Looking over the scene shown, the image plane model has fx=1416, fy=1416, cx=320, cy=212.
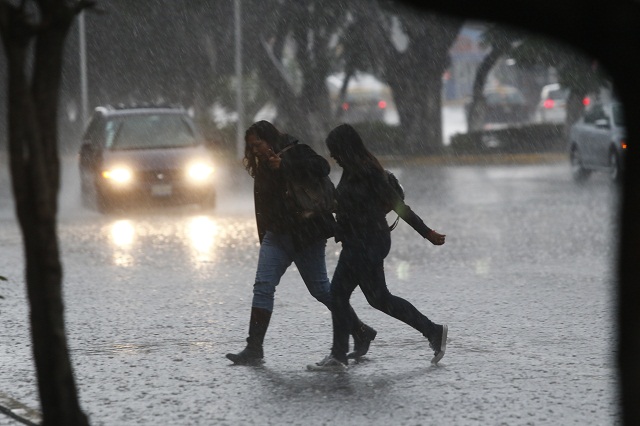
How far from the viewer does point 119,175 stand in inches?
793

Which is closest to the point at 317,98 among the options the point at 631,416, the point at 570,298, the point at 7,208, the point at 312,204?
the point at 7,208

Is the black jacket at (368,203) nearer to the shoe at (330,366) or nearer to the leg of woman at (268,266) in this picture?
the leg of woman at (268,266)

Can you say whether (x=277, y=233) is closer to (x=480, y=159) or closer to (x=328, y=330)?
(x=328, y=330)

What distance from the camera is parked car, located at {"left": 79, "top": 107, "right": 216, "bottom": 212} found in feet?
65.9

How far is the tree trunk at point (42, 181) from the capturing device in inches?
219

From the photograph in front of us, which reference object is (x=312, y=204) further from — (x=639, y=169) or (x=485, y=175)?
(x=485, y=175)

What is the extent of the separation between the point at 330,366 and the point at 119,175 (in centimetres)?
1220

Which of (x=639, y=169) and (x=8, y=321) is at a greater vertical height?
(x=639, y=169)

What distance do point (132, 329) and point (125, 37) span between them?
32.9 metres

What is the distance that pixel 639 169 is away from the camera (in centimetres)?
453

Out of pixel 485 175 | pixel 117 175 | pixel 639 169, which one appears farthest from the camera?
pixel 485 175

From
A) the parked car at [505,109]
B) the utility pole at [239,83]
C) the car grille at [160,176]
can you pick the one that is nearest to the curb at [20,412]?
the car grille at [160,176]

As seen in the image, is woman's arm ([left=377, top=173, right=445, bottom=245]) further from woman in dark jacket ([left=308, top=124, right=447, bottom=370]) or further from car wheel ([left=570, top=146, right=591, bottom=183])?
car wheel ([left=570, top=146, right=591, bottom=183])

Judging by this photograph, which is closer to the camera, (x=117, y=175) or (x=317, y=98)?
(x=117, y=175)
